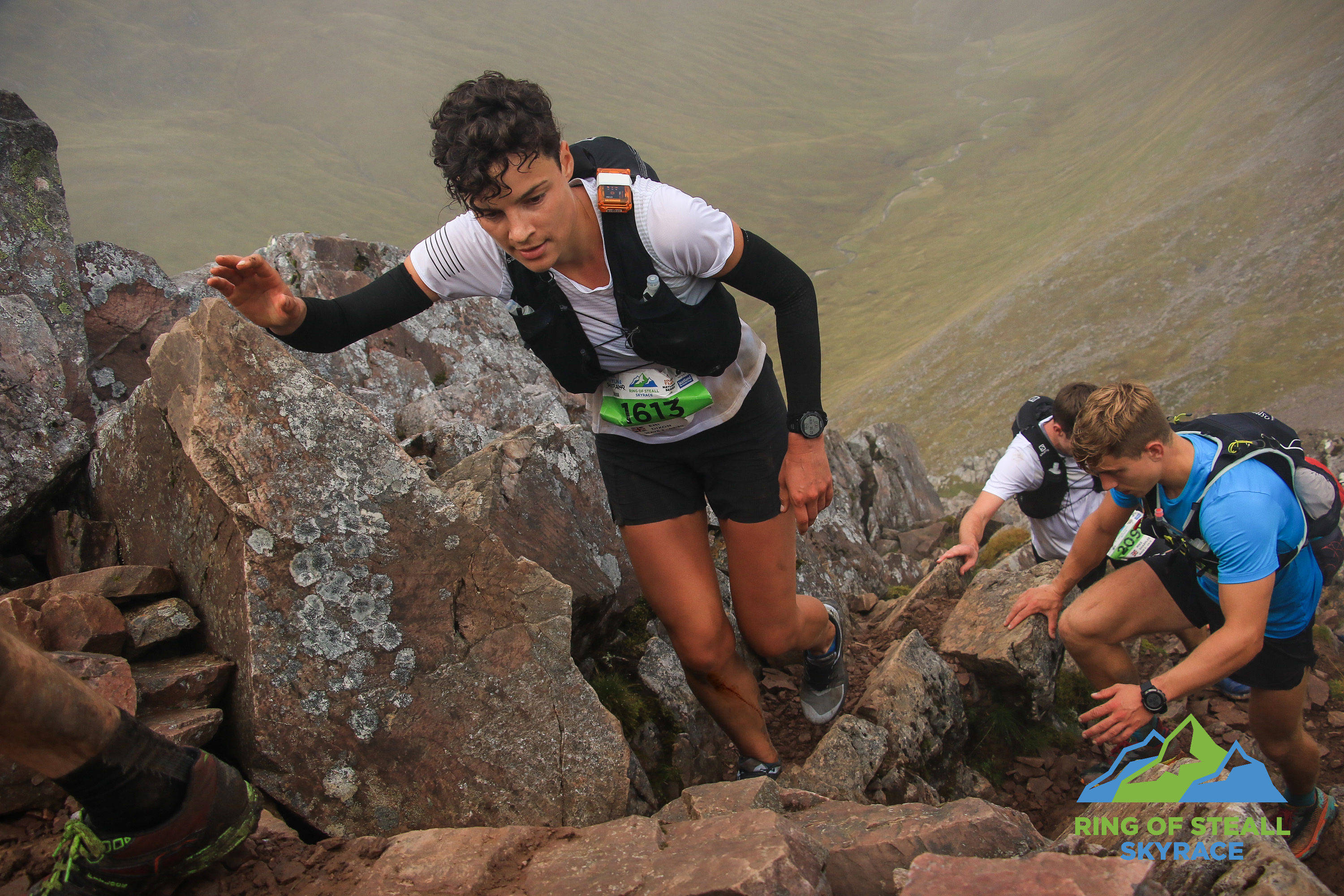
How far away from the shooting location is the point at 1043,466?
10297 mm

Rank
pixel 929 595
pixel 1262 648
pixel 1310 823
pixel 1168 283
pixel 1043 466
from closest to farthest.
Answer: pixel 1262 648
pixel 1310 823
pixel 1043 466
pixel 929 595
pixel 1168 283

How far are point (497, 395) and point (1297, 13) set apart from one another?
179 metres

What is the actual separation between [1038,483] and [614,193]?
7.51m

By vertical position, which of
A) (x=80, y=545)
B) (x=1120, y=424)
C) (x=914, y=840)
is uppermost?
(x=1120, y=424)

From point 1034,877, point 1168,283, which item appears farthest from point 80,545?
point 1168,283

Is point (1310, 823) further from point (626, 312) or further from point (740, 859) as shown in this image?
point (626, 312)

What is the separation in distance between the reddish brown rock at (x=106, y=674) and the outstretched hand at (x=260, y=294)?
7.74 ft

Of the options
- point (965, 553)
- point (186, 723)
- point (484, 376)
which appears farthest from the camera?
point (484, 376)

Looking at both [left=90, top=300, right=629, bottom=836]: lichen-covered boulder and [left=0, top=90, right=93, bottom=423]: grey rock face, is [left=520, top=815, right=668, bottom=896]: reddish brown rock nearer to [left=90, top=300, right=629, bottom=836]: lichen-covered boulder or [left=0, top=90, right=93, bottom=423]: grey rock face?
[left=90, top=300, right=629, bottom=836]: lichen-covered boulder

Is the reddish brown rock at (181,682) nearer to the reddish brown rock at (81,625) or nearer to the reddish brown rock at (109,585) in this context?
the reddish brown rock at (81,625)

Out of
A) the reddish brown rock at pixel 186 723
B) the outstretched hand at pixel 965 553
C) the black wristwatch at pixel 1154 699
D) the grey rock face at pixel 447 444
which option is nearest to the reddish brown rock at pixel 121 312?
the grey rock face at pixel 447 444

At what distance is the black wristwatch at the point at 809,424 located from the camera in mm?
5992

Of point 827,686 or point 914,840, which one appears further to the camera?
point 827,686

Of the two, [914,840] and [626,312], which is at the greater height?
[626,312]
